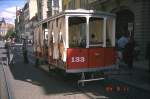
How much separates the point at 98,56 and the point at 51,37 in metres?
3.16

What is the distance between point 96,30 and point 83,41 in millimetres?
877

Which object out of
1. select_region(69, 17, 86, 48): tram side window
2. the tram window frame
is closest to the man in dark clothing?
select_region(69, 17, 86, 48): tram side window

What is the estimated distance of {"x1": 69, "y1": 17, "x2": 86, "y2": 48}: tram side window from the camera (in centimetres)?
1576

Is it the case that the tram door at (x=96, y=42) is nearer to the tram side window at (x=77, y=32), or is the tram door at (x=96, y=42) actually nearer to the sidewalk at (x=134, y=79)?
the tram side window at (x=77, y=32)

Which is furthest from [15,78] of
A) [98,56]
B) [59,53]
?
[98,56]

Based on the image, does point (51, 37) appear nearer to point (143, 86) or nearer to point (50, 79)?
point (50, 79)

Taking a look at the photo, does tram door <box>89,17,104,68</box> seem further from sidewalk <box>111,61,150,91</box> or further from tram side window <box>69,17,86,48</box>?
sidewalk <box>111,61,150,91</box>

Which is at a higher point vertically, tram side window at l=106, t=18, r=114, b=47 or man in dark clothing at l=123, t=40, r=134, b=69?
tram side window at l=106, t=18, r=114, b=47

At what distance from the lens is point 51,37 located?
17703 mm

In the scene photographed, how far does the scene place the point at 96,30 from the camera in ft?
53.1

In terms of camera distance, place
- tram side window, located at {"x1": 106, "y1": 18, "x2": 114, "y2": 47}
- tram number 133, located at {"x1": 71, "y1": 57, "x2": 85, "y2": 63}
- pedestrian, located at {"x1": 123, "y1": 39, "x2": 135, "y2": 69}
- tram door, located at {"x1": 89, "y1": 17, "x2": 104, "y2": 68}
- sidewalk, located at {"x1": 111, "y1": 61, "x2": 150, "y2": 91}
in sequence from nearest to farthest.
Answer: sidewalk, located at {"x1": 111, "y1": 61, "x2": 150, "y2": 91}, tram number 133, located at {"x1": 71, "y1": 57, "x2": 85, "y2": 63}, tram door, located at {"x1": 89, "y1": 17, "x2": 104, "y2": 68}, tram side window, located at {"x1": 106, "y1": 18, "x2": 114, "y2": 47}, pedestrian, located at {"x1": 123, "y1": 39, "x2": 135, "y2": 69}

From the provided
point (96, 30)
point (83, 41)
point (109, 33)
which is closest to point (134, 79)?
point (109, 33)

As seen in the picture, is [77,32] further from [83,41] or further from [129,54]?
[129,54]

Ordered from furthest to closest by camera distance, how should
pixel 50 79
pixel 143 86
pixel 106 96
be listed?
pixel 50 79, pixel 143 86, pixel 106 96
